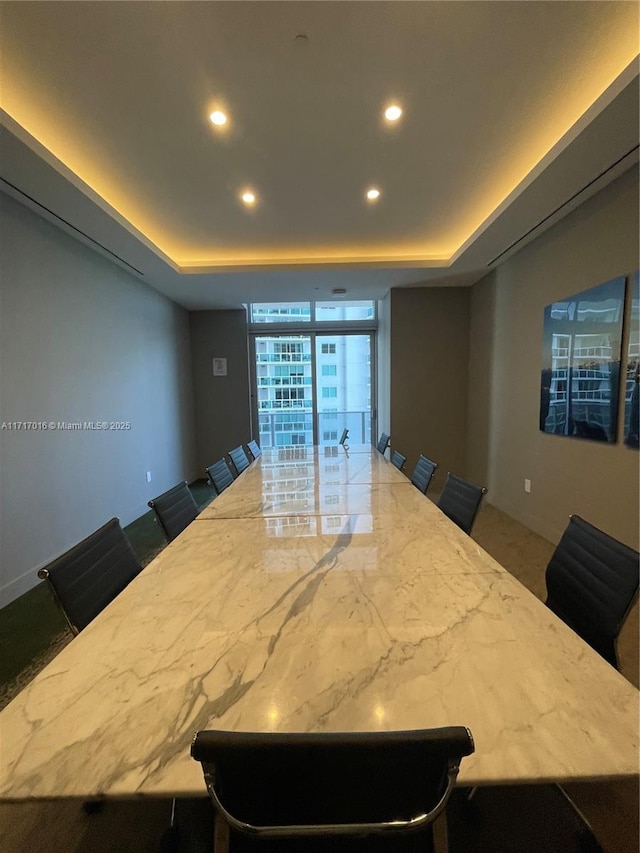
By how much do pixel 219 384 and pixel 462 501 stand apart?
4.74 m

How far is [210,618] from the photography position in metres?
0.96

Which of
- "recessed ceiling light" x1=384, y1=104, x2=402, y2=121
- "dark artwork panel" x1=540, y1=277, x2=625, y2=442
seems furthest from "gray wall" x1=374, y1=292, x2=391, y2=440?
"recessed ceiling light" x1=384, y1=104, x2=402, y2=121

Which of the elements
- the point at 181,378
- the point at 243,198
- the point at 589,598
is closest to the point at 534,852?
the point at 589,598

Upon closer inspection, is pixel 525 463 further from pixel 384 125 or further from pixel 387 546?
pixel 384 125

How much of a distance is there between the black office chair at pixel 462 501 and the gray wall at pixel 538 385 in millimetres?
1357

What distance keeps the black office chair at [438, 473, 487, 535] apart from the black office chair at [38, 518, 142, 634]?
1.45 meters

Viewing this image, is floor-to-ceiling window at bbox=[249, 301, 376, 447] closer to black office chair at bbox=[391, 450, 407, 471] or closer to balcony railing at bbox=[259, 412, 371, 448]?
balcony railing at bbox=[259, 412, 371, 448]

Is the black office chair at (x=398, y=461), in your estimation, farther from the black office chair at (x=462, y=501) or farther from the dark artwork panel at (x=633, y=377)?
the dark artwork panel at (x=633, y=377)

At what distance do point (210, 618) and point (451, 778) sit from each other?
642mm

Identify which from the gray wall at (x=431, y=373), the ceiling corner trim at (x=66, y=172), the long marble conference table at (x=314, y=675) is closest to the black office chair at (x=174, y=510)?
the long marble conference table at (x=314, y=675)

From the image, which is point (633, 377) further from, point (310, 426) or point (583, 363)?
point (310, 426)

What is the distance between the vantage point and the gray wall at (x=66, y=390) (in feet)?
8.12

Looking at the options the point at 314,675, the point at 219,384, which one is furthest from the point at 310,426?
the point at 314,675

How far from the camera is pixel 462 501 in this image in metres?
1.82
